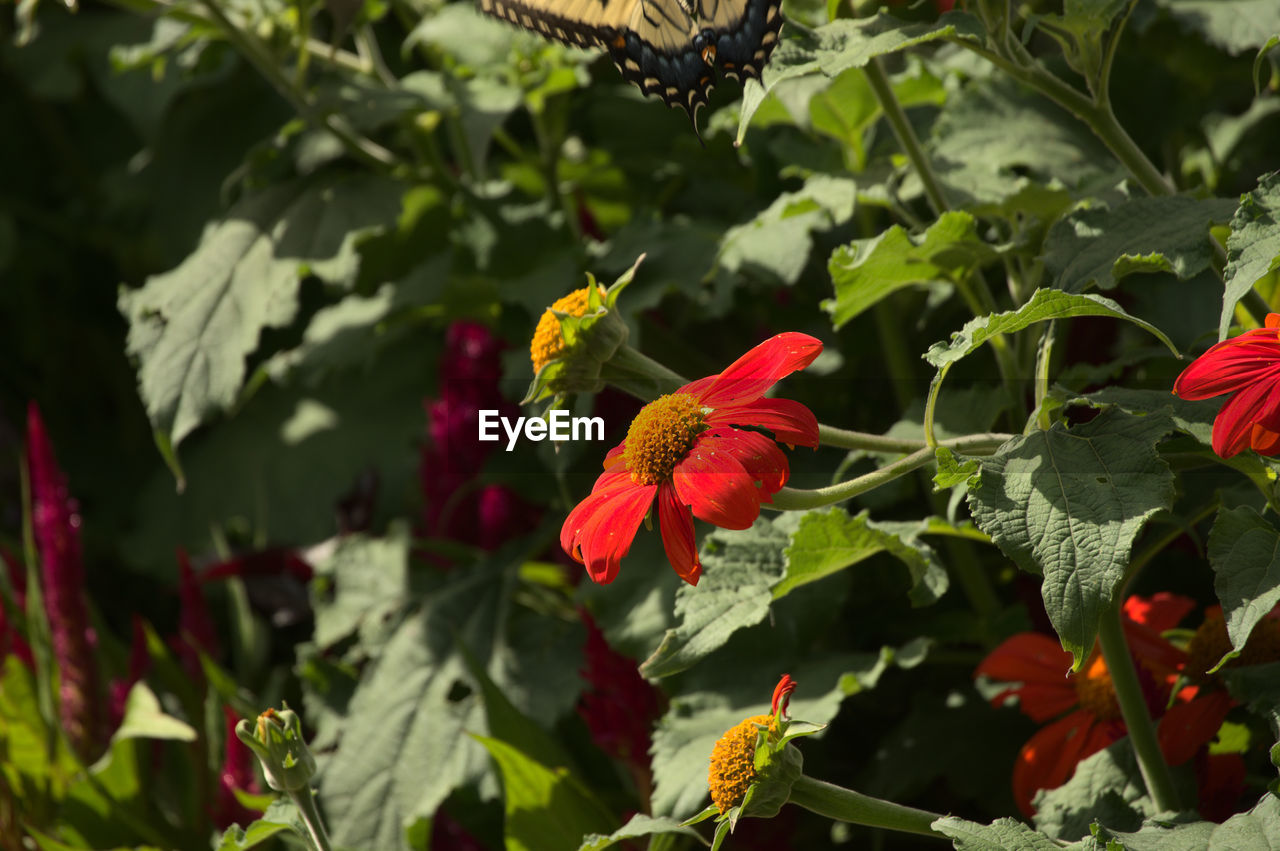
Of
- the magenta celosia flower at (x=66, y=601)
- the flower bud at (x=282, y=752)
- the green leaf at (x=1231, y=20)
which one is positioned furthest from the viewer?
the magenta celosia flower at (x=66, y=601)

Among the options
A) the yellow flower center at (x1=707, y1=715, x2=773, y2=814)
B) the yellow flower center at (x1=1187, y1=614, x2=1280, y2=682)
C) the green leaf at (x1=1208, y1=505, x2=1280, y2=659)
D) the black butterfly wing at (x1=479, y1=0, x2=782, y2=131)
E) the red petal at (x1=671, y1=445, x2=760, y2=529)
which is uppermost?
the black butterfly wing at (x1=479, y1=0, x2=782, y2=131)

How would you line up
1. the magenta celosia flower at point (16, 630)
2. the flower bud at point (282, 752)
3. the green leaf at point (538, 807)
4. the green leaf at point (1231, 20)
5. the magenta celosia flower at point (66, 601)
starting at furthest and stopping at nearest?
the magenta celosia flower at point (16, 630), the magenta celosia flower at point (66, 601), the green leaf at point (1231, 20), the green leaf at point (538, 807), the flower bud at point (282, 752)

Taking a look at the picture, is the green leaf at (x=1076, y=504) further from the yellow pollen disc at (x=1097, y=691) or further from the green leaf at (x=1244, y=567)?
the yellow pollen disc at (x=1097, y=691)

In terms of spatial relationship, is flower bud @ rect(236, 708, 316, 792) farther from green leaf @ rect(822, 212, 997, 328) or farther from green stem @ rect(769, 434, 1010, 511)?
green leaf @ rect(822, 212, 997, 328)

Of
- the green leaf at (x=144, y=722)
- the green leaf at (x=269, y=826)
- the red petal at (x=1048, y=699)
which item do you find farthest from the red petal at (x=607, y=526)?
the green leaf at (x=144, y=722)

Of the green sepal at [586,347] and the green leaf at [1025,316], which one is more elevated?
the green leaf at [1025,316]

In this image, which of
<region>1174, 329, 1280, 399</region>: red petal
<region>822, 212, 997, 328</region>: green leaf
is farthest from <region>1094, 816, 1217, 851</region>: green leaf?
<region>822, 212, 997, 328</region>: green leaf

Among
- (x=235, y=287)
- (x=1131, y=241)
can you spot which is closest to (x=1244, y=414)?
(x=1131, y=241)

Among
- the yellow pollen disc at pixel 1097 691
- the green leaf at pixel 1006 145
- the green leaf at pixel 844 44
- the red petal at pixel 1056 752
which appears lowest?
the red petal at pixel 1056 752
